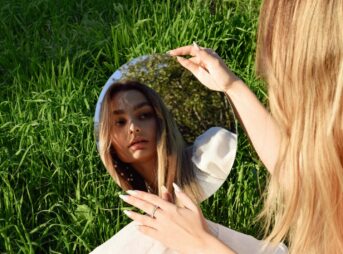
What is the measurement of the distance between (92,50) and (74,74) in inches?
6.6

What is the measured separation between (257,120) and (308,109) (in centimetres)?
→ 48

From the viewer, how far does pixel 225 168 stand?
83.6 inches

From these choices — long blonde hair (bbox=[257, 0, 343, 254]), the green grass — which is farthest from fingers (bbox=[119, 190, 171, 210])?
the green grass

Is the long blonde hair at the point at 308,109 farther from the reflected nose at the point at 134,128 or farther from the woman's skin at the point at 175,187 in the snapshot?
the reflected nose at the point at 134,128

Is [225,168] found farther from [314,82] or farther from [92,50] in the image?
[92,50]

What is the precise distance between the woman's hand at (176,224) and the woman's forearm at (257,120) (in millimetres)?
325

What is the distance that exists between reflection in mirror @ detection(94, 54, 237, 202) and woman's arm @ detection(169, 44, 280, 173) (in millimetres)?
29

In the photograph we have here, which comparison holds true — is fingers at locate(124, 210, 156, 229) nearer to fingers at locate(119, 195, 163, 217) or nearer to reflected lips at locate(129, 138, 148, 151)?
fingers at locate(119, 195, 163, 217)

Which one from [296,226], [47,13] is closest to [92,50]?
[47,13]

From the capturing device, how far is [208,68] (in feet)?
6.69

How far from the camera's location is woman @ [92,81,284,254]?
205 centimetres

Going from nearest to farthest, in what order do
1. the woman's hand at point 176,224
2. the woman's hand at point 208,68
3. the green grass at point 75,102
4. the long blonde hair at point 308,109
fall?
1. the long blonde hair at point 308,109
2. the woman's hand at point 176,224
3. the woman's hand at point 208,68
4. the green grass at point 75,102

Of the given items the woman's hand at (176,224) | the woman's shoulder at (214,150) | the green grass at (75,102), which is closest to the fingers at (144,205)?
the woman's hand at (176,224)

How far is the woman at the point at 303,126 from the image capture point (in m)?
1.55
